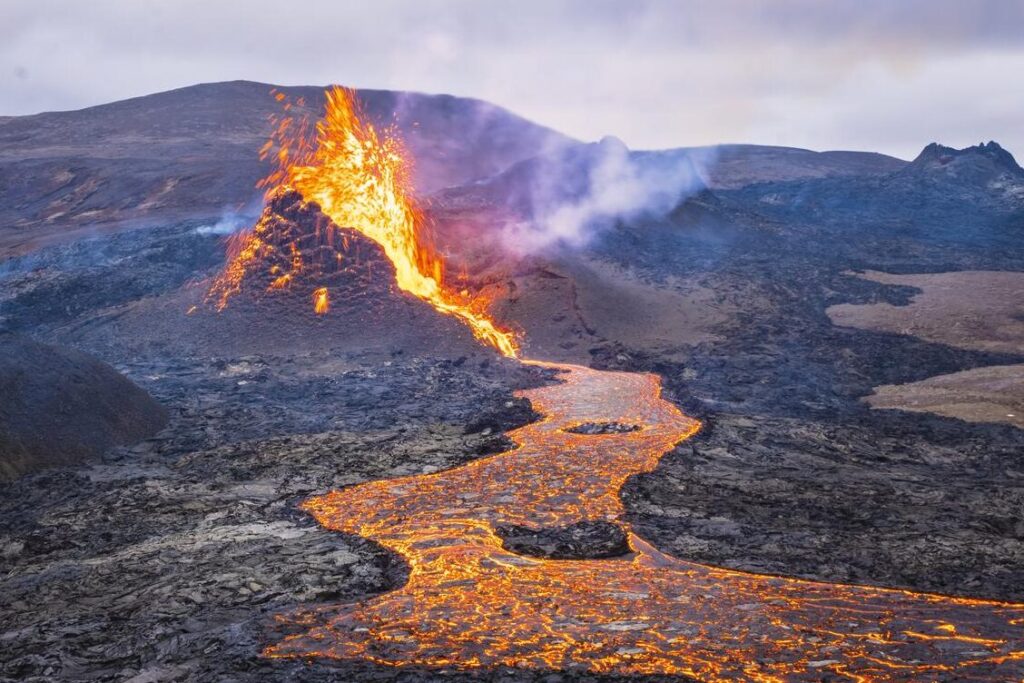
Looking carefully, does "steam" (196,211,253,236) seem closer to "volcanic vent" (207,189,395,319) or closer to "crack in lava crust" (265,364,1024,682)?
"volcanic vent" (207,189,395,319)

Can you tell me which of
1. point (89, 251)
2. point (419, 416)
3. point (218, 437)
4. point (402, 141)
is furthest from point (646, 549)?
point (402, 141)

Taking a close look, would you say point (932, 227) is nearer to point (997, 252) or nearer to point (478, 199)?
point (997, 252)

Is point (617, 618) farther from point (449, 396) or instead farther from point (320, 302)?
point (320, 302)

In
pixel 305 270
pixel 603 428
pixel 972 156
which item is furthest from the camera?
pixel 972 156

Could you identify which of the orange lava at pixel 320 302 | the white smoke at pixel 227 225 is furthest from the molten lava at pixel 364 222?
the white smoke at pixel 227 225

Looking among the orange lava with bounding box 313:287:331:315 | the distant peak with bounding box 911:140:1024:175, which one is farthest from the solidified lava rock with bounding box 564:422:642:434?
the distant peak with bounding box 911:140:1024:175

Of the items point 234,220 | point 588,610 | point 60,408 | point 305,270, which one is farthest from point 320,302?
point 588,610

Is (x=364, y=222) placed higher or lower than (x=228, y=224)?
lower
